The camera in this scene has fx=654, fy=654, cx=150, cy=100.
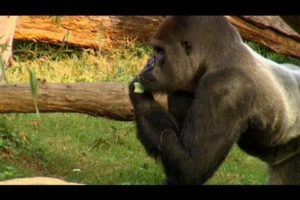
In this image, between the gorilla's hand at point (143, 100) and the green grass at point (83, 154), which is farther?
the green grass at point (83, 154)

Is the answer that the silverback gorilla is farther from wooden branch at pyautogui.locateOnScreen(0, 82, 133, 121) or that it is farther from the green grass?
the green grass

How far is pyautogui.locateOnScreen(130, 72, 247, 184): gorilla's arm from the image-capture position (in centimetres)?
315

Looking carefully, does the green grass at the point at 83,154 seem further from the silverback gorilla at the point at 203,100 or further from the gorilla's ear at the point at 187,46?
the gorilla's ear at the point at 187,46

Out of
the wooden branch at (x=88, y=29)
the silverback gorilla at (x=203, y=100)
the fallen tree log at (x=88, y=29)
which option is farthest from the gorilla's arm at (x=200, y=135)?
the wooden branch at (x=88, y=29)

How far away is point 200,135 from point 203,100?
6.7 inches

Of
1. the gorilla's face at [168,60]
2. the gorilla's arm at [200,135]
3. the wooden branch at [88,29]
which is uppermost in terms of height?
the gorilla's face at [168,60]

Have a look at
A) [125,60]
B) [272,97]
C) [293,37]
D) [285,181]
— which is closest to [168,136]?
[272,97]

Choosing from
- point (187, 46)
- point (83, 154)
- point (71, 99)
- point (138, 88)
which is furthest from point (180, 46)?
point (83, 154)

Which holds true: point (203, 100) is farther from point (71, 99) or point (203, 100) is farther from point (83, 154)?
point (83, 154)

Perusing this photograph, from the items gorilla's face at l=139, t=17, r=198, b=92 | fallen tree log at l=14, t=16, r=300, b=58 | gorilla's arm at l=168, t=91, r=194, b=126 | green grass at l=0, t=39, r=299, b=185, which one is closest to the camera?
gorilla's face at l=139, t=17, r=198, b=92

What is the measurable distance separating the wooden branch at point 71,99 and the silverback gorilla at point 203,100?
39.2 inches

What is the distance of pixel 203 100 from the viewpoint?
124 inches

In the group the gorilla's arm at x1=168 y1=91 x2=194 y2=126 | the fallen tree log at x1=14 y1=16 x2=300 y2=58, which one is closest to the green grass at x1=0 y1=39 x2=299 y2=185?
the fallen tree log at x1=14 y1=16 x2=300 y2=58

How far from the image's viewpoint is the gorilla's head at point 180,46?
129 inches
